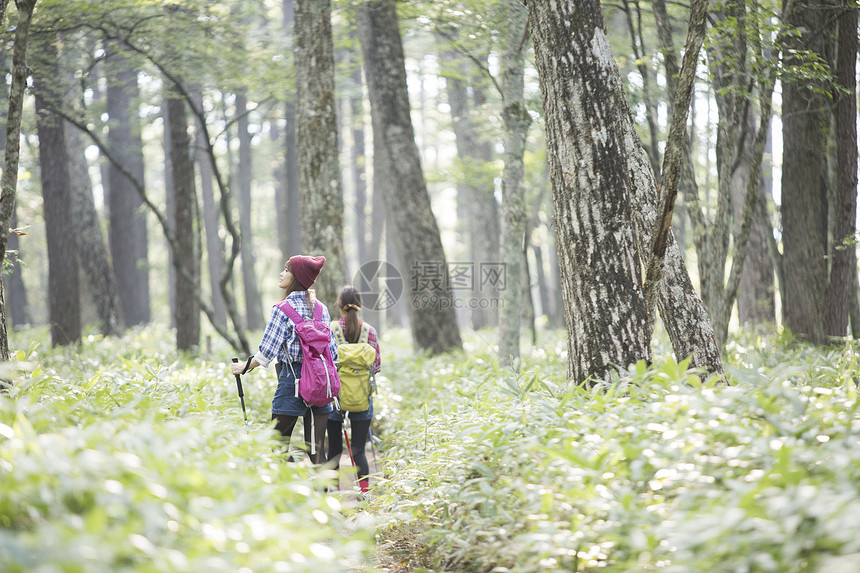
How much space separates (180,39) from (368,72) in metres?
3.23

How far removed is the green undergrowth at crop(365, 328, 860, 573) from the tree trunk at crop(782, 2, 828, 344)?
3.27 meters

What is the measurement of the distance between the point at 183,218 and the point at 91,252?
440cm

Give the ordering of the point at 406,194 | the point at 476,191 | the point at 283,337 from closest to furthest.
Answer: the point at 283,337 → the point at 406,194 → the point at 476,191

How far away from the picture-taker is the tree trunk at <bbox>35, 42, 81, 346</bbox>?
11.0 meters

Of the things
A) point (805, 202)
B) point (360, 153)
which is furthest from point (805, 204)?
point (360, 153)

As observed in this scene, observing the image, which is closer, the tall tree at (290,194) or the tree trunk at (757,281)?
the tree trunk at (757,281)

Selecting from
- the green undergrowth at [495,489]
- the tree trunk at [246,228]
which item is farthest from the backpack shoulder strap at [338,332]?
the tree trunk at [246,228]

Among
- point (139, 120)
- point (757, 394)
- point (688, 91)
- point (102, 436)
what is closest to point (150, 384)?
point (102, 436)

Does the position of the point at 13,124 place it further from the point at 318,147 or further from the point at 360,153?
the point at 360,153

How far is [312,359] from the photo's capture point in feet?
16.6

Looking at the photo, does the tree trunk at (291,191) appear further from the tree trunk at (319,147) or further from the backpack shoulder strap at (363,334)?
the backpack shoulder strap at (363,334)

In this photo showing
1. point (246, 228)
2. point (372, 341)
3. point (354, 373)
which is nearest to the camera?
point (354, 373)

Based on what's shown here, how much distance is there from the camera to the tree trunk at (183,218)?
1077 cm

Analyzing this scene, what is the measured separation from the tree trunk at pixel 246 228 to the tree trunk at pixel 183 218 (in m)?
7.06
